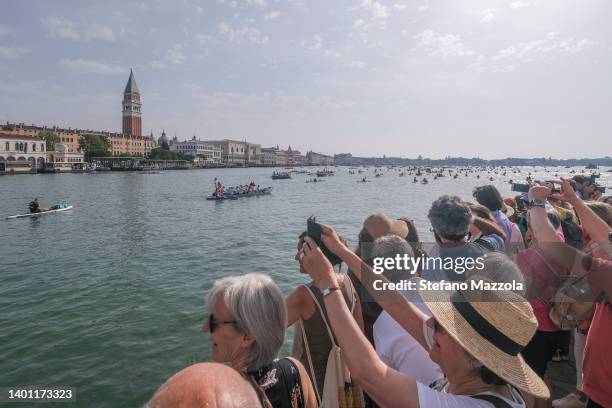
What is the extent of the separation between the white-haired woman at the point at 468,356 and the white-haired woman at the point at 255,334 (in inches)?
12.0

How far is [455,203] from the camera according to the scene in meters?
3.26

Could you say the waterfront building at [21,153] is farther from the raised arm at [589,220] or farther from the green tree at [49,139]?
the raised arm at [589,220]

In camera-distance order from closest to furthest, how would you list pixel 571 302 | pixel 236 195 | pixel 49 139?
1. pixel 571 302
2. pixel 236 195
3. pixel 49 139

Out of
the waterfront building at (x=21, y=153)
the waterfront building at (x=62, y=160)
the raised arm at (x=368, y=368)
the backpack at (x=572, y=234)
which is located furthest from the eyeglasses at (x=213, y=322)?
the waterfront building at (x=62, y=160)

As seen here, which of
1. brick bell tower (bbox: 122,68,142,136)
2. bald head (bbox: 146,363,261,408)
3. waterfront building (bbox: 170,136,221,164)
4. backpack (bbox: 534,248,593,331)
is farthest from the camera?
waterfront building (bbox: 170,136,221,164)

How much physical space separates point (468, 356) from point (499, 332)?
0.55 feet

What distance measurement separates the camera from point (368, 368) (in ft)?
5.19

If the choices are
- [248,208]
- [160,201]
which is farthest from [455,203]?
[160,201]

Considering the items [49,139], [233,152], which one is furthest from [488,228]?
[233,152]

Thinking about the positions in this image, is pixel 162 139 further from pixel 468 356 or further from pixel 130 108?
pixel 468 356

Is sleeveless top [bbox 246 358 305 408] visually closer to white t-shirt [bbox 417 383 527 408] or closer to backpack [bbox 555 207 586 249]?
white t-shirt [bbox 417 383 527 408]

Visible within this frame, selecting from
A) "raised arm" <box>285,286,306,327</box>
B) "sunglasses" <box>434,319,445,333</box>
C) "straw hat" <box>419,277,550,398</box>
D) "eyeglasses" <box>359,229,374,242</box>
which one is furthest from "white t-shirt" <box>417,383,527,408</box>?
"eyeglasses" <box>359,229,374,242</box>

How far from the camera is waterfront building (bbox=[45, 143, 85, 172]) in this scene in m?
85.2

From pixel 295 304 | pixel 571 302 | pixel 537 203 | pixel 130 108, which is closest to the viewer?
pixel 295 304
